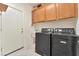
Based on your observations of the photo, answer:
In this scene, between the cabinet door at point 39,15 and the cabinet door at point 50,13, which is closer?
the cabinet door at point 39,15

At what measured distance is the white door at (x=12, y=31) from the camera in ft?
4.31

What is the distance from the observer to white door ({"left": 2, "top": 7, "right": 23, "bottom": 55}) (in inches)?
51.7

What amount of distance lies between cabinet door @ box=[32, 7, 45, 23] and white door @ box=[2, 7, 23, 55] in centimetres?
16

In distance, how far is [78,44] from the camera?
1289 mm

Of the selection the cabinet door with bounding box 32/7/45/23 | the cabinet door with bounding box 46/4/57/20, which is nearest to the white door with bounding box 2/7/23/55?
the cabinet door with bounding box 32/7/45/23

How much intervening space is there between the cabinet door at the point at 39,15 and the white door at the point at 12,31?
0.16m

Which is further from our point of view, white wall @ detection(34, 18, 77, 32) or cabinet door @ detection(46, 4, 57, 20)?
cabinet door @ detection(46, 4, 57, 20)

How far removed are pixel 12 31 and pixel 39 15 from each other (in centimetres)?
40

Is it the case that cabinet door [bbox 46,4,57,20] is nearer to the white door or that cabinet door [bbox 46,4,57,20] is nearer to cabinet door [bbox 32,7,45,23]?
cabinet door [bbox 32,7,45,23]

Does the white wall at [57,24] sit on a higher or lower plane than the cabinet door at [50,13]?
lower

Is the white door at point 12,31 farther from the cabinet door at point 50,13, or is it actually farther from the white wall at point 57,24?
the cabinet door at point 50,13

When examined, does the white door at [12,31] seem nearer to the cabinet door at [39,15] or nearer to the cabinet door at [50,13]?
the cabinet door at [39,15]

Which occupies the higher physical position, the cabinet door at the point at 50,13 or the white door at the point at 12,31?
the cabinet door at the point at 50,13

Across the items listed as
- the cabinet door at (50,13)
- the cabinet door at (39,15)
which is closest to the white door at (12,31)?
the cabinet door at (39,15)
